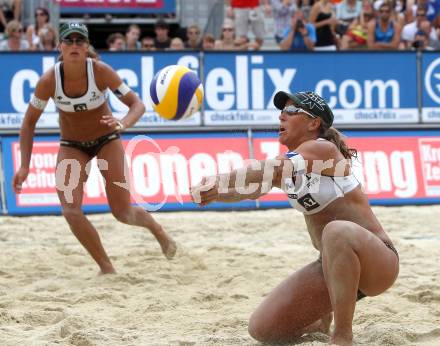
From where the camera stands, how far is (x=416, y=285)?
605 cm

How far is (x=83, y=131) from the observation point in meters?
6.65

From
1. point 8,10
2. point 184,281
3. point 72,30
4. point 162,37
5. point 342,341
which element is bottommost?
point 184,281

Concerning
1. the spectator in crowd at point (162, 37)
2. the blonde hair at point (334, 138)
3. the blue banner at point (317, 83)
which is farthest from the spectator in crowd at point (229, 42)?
the blonde hair at point (334, 138)

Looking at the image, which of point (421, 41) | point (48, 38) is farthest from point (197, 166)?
point (421, 41)

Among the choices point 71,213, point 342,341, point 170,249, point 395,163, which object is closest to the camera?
point 342,341

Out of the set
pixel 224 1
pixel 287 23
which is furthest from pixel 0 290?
pixel 224 1

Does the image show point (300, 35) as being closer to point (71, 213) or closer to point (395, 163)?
point (395, 163)

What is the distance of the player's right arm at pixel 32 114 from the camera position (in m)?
6.51

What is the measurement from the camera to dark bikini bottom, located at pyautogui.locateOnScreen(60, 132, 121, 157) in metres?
6.67

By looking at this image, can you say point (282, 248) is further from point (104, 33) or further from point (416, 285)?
point (104, 33)

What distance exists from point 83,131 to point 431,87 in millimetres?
6191

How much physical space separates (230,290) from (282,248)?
1.77m

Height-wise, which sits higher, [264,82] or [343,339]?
[264,82]

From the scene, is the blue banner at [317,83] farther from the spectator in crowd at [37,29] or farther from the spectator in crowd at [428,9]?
the spectator in crowd at [37,29]
